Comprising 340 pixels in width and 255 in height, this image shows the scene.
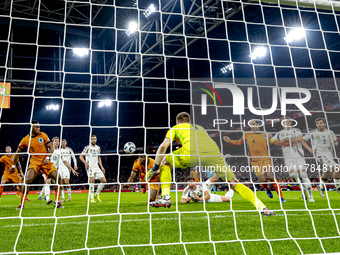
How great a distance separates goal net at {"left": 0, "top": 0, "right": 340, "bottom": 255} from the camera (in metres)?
3.07

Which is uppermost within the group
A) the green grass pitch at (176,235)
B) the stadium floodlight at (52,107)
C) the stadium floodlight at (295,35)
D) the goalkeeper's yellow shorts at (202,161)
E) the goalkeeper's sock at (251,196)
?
the stadium floodlight at (295,35)

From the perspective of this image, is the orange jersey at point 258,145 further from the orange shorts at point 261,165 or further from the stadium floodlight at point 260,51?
the stadium floodlight at point 260,51

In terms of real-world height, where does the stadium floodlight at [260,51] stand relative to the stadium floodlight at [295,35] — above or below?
below

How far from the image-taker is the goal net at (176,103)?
307cm

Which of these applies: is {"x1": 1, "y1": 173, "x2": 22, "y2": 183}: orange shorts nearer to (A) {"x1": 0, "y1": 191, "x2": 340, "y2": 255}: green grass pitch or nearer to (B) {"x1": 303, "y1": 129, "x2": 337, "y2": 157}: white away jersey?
(A) {"x1": 0, "y1": 191, "x2": 340, "y2": 255}: green grass pitch

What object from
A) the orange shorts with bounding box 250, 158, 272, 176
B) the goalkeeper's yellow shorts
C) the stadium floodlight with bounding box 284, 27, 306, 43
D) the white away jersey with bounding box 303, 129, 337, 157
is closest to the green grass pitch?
the goalkeeper's yellow shorts

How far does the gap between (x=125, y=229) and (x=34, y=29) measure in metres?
12.6

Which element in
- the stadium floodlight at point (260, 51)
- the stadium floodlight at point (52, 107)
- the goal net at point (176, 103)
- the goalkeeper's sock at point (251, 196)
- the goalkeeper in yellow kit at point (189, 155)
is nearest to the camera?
the goal net at point (176, 103)

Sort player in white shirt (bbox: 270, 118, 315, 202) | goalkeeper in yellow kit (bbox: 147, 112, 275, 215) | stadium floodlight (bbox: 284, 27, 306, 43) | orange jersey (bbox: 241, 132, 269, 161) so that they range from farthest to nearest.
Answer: stadium floodlight (bbox: 284, 27, 306, 43) < orange jersey (bbox: 241, 132, 269, 161) < player in white shirt (bbox: 270, 118, 315, 202) < goalkeeper in yellow kit (bbox: 147, 112, 275, 215)

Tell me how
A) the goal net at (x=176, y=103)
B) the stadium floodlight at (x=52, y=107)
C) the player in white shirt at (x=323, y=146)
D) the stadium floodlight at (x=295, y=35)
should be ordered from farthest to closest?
the stadium floodlight at (x=52, y=107), the stadium floodlight at (x=295, y=35), the player in white shirt at (x=323, y=146), the goal net at (x=176, y=103)

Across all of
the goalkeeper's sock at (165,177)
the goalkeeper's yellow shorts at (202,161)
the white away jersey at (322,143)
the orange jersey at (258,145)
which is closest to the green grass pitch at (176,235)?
the goalkeeper's sock at (165,177)

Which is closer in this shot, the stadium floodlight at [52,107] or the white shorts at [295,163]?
the white shorts at [295,163]

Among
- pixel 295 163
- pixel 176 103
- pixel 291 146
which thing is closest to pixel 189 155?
pixel 176 103

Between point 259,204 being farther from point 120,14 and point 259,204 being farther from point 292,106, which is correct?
point 292,106
